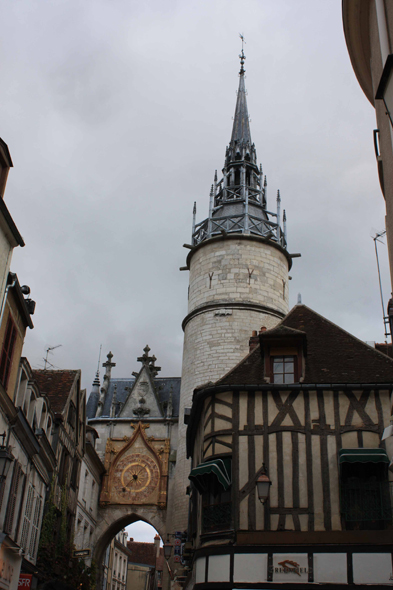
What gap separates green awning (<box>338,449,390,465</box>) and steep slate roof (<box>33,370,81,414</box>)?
25.9 ft

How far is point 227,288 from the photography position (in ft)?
65.5

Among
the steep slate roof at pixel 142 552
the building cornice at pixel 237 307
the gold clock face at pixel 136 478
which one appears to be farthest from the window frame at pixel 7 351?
the steep slate roof at pixel 142 552

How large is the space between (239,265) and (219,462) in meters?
10.7

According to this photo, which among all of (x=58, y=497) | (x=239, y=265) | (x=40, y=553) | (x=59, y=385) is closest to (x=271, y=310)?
(x=239, y=265)

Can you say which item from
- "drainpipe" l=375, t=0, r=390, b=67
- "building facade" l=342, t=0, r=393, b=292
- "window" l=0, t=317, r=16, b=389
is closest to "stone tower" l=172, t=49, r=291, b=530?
"window" l=0, t=317, r=16, b=389

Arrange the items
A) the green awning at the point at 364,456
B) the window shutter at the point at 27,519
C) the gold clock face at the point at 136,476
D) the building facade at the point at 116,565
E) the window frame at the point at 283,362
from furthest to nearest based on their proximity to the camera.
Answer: the building facade at the point at 116,565
the gold clock face at the point at 136,476
the window shutter at the point at 27,519
the window frame at the point at 283,362
the green awning at the point at 364,456

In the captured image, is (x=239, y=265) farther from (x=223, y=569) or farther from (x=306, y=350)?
(x=223, y=569)

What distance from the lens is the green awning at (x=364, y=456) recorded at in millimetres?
9703

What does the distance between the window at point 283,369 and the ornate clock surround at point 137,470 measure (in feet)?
42.5

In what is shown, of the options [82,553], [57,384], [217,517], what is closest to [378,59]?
[217,517]

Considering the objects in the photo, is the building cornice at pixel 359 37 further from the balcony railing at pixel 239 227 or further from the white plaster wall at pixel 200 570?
the balcony railing at pixel 239 227

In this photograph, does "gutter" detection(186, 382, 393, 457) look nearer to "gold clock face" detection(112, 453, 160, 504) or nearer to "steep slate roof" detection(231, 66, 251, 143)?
"gold clock face" detection(112, 453, 160, 504)

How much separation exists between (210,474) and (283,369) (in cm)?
231

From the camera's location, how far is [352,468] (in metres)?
9.90
